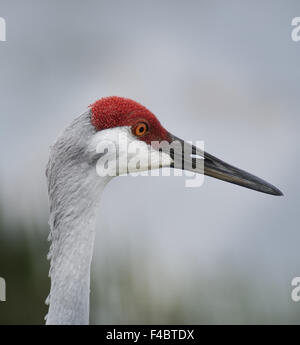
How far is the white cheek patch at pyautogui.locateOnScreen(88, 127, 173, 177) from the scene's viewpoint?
169 centimetres

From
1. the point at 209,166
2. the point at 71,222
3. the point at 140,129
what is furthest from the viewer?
the point at 209,166

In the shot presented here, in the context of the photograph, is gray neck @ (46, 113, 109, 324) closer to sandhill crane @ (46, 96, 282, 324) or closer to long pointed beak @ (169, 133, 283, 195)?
sandhill crane @ (46, 96, 282, 324)

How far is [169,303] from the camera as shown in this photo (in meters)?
3.21

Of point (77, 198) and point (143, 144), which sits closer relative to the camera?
point (77, 198)

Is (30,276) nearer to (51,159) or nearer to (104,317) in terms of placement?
(104,317)

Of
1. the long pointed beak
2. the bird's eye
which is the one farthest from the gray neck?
the long pointed beak

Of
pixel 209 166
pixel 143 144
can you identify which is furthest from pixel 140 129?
pixel 209 166

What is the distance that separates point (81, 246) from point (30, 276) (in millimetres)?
1338

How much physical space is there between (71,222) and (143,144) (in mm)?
375

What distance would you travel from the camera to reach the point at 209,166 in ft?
6.28

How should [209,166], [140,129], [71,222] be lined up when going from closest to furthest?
[71,222] → [140,129] → [209,166]

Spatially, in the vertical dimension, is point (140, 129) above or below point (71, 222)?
above

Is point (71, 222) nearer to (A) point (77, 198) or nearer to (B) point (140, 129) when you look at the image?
(A) point (77, 198)

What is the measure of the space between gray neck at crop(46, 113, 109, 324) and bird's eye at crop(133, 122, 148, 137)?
0.17 m
